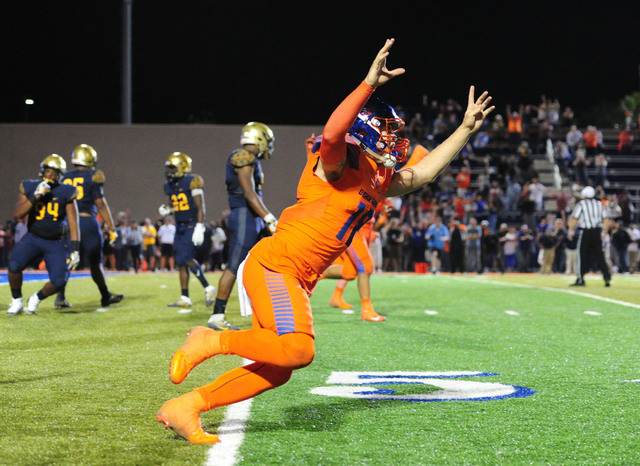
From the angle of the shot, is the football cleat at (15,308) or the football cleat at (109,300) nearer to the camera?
the football cleat at (15,308)

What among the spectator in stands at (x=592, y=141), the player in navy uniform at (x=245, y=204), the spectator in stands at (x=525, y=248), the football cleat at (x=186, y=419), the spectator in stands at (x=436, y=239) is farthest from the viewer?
the spectator in stands at (x=592, y=141)

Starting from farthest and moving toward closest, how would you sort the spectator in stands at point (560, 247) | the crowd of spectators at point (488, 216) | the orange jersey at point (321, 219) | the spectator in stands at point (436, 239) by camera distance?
1. the spectator in stands at point (560, 247)
2. the crowd of spectators at point (488, 216)
3. the spectator in stands at point (436, 239)
4. the orange jersey at point (321, 219)

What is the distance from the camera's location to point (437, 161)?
382 cm

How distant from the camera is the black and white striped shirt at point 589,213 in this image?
14562mm

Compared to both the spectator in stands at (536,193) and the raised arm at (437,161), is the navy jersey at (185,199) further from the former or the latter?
the spectator in stands at (536,193)

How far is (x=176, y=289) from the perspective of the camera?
1387cm

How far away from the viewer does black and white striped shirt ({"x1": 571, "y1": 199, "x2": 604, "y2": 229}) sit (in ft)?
47.8

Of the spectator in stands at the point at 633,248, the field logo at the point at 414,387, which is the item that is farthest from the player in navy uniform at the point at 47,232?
the spectator in stands at the point at 633,248

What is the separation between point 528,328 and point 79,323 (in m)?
4.60

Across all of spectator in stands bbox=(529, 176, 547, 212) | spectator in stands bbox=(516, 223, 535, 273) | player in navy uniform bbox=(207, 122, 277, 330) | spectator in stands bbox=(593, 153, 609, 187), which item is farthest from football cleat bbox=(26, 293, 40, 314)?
spectator in stands bbox=(593, 153, 609, 187)

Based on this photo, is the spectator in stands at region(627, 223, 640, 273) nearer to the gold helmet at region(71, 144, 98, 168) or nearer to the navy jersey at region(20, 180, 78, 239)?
the gold helmet at region(71, 144, 98, 168)

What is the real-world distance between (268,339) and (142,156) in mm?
25832

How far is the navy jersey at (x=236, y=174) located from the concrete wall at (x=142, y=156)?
19824 mm

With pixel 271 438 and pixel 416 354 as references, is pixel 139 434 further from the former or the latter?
pixel 416 354
